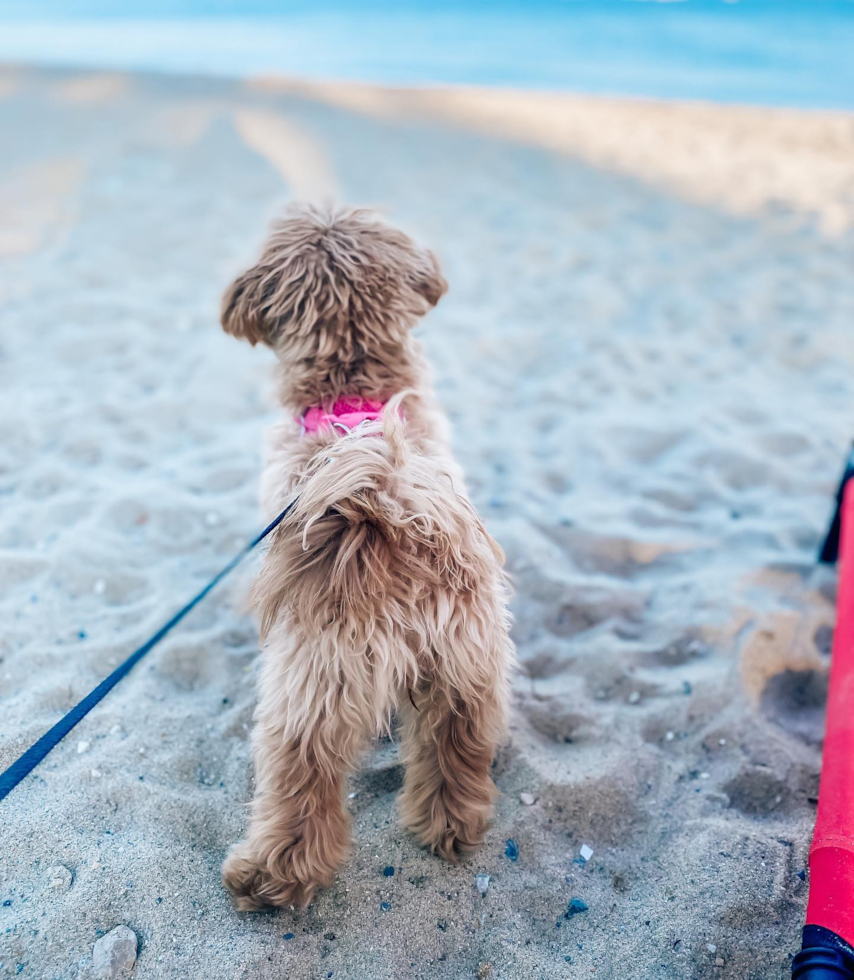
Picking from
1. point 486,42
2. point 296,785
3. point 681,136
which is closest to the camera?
point 296,785

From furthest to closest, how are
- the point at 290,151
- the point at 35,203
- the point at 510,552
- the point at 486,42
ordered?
the point at 486,42
the point at 290,151
the point at 35,203
the point at 510,552

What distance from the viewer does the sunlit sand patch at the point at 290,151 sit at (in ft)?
23.7

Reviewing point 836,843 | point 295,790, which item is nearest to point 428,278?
point 295,790

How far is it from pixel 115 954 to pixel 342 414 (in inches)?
61.5

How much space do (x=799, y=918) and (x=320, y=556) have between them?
157cm

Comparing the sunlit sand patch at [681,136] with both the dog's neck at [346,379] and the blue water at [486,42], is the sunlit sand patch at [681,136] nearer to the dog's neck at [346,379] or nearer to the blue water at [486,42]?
the blue water at [486,42]

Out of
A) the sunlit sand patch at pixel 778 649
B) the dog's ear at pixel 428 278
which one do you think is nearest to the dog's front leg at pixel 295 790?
the dog's ear at pixel 428 278

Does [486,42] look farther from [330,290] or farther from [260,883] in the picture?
[260,883]

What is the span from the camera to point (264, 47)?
1669cm

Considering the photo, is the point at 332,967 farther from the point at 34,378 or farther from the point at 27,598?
the point at 34,378

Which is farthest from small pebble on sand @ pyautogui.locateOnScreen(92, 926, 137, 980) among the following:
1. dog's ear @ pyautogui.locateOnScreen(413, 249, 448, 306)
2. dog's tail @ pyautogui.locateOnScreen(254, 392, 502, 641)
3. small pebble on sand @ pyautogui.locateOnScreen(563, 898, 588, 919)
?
dog's ear @ pyautogui.locateOnScreen(413, 249, 448, 306)

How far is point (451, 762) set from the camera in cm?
201

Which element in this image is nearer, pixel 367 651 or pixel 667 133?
pixel 367 651

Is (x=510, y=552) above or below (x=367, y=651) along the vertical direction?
below
